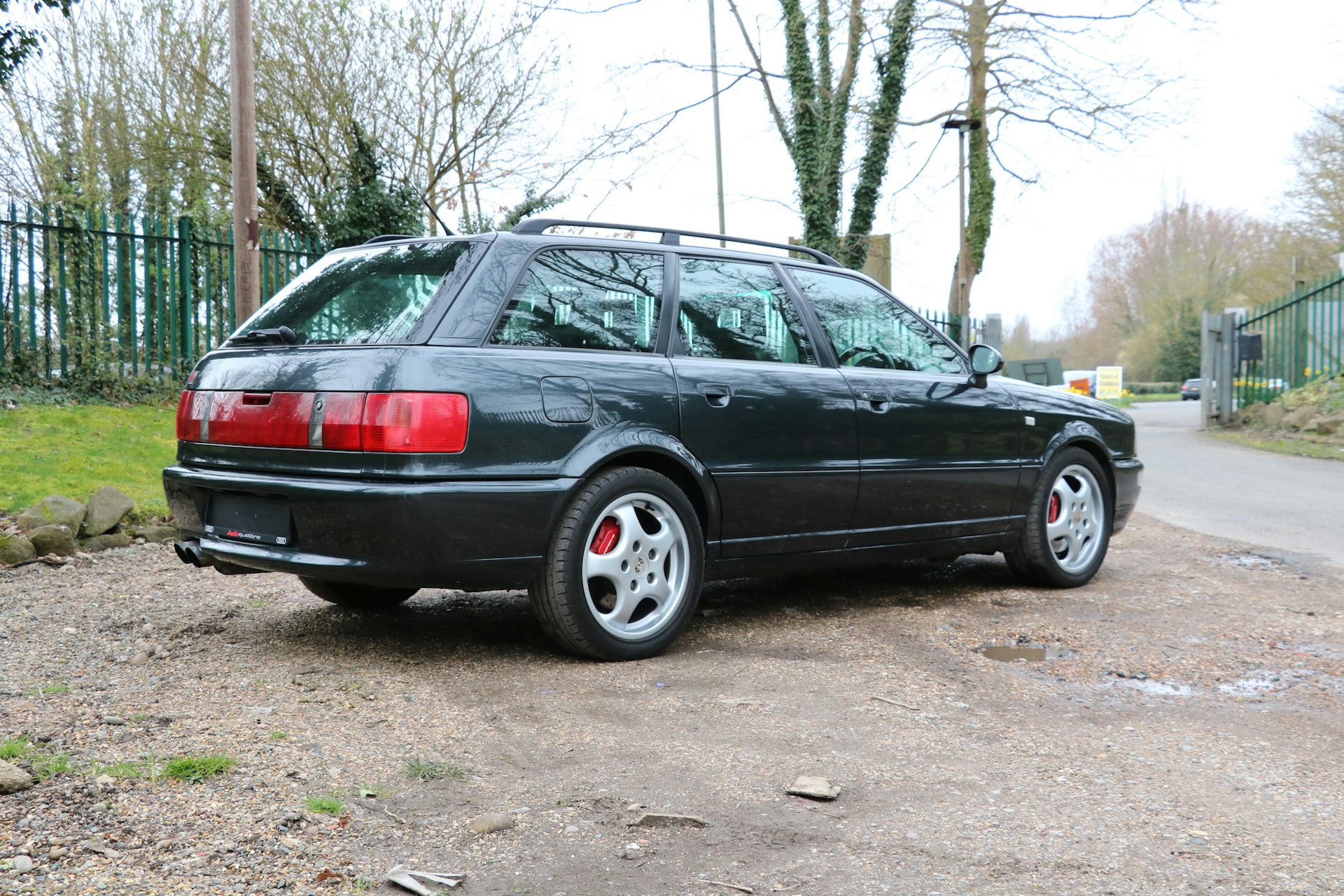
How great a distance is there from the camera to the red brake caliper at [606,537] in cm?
450

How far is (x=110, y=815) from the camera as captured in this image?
2.83m

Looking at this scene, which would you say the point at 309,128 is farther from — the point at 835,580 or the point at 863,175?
the point at 835,580

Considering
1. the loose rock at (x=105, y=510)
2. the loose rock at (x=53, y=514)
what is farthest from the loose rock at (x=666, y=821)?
the loose rock at (x=105, y=510)

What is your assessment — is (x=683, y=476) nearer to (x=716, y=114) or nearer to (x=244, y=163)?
(x=244, y=163)

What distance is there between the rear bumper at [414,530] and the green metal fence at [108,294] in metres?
8.19

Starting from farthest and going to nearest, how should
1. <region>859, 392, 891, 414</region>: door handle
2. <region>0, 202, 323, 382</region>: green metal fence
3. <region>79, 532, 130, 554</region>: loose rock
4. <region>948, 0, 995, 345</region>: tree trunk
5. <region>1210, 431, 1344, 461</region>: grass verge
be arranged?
<region>948, 0, 995, 345</region>: tree trunk
<region>1210, 431, 1344, 461</region>: grass verge
<region>0, 202, 323, 382</region>: green metal fence
<region>79, 532, 130, 554</region>: loose rock
<region>859, 392, 891, 414</region>: door handle

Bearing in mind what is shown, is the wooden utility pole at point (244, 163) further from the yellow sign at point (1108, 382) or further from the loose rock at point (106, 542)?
the yellow sign at point (1108, 382)

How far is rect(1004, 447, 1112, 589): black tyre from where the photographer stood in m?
6.28

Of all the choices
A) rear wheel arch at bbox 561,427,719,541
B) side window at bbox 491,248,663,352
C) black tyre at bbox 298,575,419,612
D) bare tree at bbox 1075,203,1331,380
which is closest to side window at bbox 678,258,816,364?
side window at bbox 491,248,663,352

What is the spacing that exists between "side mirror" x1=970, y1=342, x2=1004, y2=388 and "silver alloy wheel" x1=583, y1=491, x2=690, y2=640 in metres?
2.13

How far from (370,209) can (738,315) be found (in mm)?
14181

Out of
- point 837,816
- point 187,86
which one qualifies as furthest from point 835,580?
point 187,86

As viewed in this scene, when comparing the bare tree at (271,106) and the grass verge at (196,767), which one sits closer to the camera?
the grass verge at (196,767)

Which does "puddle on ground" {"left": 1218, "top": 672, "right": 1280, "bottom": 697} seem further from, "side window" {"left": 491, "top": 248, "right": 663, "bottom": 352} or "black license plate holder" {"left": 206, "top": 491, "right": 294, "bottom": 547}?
"black license plate holder" {"left": 206, "top": 491, "right": 294, "bottom": 547}
